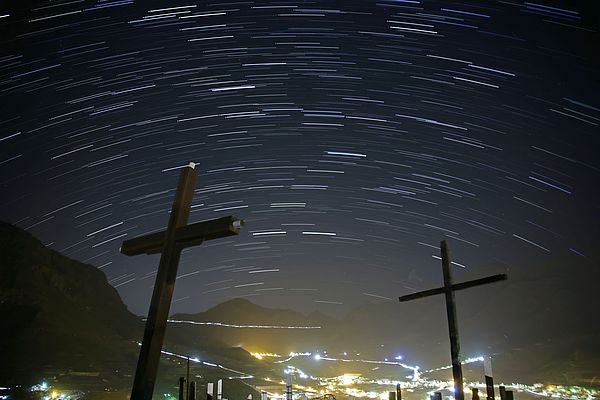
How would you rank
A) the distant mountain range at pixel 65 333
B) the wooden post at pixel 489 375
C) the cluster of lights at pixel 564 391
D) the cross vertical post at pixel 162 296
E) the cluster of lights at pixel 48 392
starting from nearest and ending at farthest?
the cross vertical post at pixel 162 296
the wooden post at pixel 489 375
the cluster of lights at pixel 48 392
the distant mountain range at pixel 65 333
the cluster of lights at pixel 564 391

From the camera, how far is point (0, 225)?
85.4m

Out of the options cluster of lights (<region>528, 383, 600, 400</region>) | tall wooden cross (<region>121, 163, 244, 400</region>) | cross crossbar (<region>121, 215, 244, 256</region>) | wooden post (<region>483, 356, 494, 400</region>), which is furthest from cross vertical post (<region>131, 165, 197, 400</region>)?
cluster of lights (<region>528, 383, 600, 400</region>)

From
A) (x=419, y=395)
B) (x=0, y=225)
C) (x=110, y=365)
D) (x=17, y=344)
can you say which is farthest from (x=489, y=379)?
(x=419, y=395)

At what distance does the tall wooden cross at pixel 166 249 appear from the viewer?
18.3 ft

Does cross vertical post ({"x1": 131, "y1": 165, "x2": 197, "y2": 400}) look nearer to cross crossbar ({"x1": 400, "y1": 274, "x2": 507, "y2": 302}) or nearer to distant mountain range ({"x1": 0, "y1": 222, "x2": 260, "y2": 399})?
cross crossbar ({"x1": 400, "y1": 274, "x2": 507, "y2": 302})

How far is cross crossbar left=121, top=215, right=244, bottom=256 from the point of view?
5691mm

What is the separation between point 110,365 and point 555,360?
170164mm

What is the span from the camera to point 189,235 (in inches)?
243

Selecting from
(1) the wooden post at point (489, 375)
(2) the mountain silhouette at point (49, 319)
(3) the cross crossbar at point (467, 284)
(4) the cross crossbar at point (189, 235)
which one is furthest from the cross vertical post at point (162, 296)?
(2) the mountain silhouette at point (49, 319)

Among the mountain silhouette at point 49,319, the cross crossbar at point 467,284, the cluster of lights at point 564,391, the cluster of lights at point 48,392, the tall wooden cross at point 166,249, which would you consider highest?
the mountain silhouette at point 49,319

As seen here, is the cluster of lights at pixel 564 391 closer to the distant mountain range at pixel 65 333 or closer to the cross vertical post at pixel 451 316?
the distant mountain range at pixel 65 333

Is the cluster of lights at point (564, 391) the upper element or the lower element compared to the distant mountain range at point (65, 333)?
lower

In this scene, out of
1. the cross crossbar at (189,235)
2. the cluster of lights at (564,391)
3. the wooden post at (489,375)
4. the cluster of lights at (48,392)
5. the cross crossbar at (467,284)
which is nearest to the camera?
the cross crossbar at (189,235)

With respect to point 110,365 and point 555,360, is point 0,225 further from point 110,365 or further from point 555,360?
point 555,360
